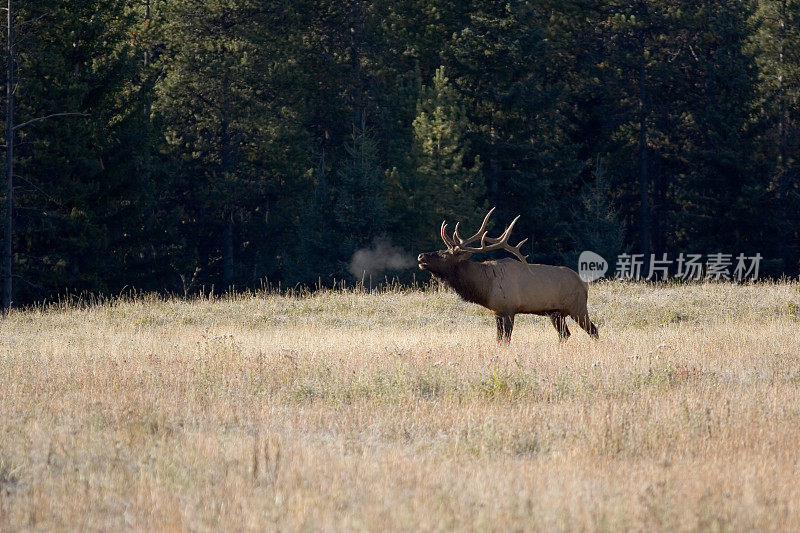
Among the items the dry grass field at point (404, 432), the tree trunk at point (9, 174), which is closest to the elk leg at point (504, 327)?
the dry grass field at point (404, 432)

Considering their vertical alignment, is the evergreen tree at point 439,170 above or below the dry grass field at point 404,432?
above

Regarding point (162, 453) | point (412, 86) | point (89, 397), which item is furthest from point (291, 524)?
point (412, 86)

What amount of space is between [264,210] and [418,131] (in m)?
7.66

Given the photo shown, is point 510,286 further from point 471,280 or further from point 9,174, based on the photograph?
point 9,174

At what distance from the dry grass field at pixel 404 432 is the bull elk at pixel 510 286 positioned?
46 cm

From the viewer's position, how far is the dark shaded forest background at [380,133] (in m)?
28.0

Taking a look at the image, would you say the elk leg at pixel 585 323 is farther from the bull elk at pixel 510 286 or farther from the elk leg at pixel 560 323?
the elk leg at pixel 560 323

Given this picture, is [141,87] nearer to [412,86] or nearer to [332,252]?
[332,252]

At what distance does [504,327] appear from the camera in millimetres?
13828

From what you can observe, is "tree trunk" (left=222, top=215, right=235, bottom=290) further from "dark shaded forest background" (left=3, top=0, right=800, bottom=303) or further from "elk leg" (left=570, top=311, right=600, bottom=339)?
"elk leg" (left=570, top=311, right=600, bottom=339)

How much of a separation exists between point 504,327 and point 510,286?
56 cm

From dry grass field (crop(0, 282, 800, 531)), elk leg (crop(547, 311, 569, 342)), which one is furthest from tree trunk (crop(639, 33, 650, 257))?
elk leg (crop(547, 311, 569, 342))

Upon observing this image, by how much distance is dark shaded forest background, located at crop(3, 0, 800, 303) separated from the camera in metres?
28.0

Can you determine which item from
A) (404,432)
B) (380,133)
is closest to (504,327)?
(404,432)
